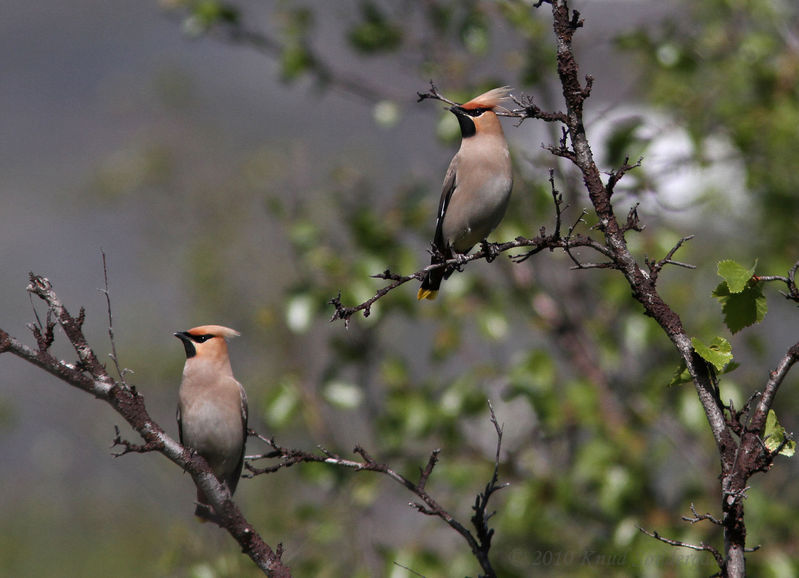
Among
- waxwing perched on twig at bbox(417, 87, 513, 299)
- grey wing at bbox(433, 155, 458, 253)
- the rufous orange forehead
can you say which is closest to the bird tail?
waxwing perched on twig at bbox(417, 87, 513, 299)

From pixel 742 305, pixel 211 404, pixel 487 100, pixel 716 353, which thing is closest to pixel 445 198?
pixel 487 100

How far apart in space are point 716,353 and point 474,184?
1997mm

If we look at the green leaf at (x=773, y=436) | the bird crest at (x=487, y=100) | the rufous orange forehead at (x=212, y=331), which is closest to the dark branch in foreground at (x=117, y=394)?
the green leaf at (x=773, y=436)

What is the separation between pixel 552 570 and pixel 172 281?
5533mm

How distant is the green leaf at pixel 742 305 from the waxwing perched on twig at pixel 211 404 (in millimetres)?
2305

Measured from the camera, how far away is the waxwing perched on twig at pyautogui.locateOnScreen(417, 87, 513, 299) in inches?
154

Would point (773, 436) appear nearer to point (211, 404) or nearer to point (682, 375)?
point (682, 375)

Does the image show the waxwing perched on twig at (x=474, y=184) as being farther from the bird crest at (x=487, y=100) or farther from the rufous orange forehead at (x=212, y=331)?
the rufous orange forehead at (x=212, y=331)

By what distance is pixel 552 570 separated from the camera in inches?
229

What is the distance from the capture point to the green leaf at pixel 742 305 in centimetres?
231

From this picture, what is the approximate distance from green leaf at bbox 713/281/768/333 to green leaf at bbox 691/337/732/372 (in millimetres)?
134

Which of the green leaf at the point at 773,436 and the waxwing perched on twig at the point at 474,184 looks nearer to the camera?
the green leaf at the point at 773,436

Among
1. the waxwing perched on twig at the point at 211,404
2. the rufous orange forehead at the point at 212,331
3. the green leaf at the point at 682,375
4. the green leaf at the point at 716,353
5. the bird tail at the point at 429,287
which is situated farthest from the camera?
the bird tail at the point at 429,287

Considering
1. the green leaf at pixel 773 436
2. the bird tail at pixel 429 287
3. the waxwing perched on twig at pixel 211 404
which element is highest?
the bird tail at pixel 429 287
